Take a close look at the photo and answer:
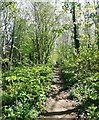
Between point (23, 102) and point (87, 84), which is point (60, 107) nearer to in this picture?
point (87, 84)

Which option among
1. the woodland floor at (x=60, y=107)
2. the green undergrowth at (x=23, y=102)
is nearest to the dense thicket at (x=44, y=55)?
the green undergrowth at (x=23, y=102)

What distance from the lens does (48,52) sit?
25.7 meters

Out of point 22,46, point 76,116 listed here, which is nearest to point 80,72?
point 76,116

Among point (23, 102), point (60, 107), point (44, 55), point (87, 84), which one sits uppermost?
point (23, 102)

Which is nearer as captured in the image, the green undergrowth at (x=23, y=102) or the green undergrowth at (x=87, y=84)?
the green undergrowth at (x=23, y=102)

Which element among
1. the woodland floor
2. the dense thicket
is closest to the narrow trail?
the woodland floor

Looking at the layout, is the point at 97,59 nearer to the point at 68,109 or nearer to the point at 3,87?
the point at 68,109

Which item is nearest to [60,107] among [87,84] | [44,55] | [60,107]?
[60,107]

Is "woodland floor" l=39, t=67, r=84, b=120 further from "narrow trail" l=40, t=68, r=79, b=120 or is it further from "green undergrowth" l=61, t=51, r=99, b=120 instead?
"green undergrowth" l=61, t=51, r=99, b=120

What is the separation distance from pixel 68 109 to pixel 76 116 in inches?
43.7

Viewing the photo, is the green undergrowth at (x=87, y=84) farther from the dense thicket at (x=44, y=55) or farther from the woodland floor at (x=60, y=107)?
the woodland floor at (x=60, y=107)

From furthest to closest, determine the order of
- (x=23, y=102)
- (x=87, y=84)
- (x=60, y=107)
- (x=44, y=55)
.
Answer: (x=44, y=55) < (x=87, y=84) < (x=60, y=107) < (x=23, y=102)

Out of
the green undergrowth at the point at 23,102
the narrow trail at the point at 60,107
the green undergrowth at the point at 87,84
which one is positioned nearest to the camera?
the green undergrowth at the point at 23,102

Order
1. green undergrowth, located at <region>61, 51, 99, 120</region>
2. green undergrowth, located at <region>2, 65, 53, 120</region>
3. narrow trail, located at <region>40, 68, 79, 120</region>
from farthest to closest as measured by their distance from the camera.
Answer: narrow trail, located at <region>40, 68, 79, 120</region>, green undergrowth, located at <region>61, 51, 99, 120</region>, green undergrowth, located at <region>2, 65, 53, 120</region>
